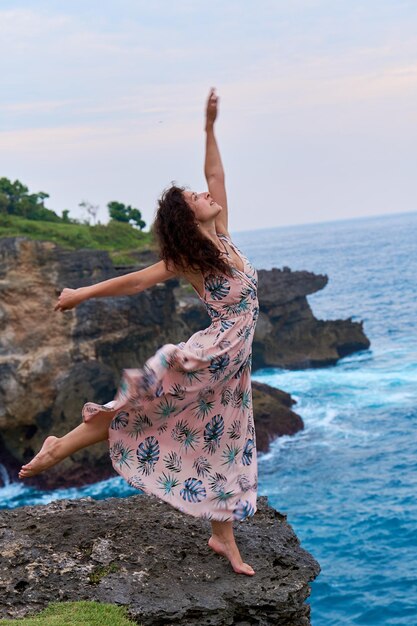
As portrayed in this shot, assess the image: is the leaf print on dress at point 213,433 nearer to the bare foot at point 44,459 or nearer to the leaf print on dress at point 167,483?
the leaf print on dress at point 167,483

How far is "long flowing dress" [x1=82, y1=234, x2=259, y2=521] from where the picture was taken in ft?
19.4

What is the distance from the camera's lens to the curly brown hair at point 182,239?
19.3 ft

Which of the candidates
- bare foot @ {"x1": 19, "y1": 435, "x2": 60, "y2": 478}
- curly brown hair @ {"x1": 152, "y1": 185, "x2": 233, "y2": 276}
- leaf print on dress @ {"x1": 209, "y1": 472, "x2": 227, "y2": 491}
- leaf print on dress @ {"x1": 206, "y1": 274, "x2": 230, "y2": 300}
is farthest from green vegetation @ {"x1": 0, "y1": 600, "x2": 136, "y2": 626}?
curly brown hair @ {"x1": 152, "y1": 185, "x2": 233, "y2": 276}

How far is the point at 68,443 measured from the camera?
6.05 meters

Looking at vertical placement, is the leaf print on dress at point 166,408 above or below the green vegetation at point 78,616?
above

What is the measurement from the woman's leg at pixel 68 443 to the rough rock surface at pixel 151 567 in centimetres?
80

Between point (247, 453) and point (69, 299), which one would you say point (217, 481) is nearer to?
point (247, 453)

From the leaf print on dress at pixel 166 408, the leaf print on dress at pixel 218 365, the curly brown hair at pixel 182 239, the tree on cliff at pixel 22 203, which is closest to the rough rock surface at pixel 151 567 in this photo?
the leaf print on dress at pixel 166 408

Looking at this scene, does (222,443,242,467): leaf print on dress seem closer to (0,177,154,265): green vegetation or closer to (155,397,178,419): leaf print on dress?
(155,397,178,419): leaf print on dress

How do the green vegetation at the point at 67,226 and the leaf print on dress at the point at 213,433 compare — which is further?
the green vegetation at the point at 67,226

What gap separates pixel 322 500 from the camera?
21844mm

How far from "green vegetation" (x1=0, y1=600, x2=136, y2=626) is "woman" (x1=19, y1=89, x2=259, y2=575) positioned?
844mm

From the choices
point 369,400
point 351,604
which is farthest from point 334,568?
point 369,400

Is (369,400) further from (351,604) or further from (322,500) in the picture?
(351,604)
